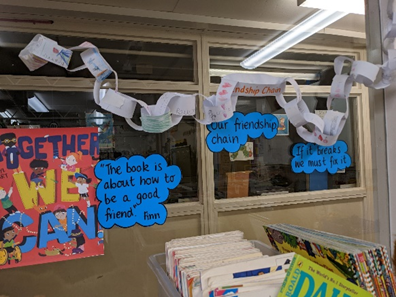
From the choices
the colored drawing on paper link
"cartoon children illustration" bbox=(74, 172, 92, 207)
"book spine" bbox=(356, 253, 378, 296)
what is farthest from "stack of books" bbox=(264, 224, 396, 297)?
"cartoon children illustration" bbox=(74, 172, 92, 207)

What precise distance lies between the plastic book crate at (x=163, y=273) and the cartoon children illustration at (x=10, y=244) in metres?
0.40

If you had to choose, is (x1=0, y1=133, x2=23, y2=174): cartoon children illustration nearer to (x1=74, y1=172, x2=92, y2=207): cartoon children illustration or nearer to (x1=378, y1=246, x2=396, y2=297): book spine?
(x1=74, y1=172, x2=92, y2=207): cartoon children illustration

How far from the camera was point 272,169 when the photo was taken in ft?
4.04

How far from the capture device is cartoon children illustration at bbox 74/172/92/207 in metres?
0.98

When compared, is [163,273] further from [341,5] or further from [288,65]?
[341,5]

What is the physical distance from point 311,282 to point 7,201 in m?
0.87

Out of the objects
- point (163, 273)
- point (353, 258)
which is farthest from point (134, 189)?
point (353, 258)

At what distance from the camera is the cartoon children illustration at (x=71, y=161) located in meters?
0.97

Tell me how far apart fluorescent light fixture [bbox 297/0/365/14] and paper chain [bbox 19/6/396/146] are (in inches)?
7.2

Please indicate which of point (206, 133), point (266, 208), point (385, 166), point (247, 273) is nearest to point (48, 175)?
point (206, 133)

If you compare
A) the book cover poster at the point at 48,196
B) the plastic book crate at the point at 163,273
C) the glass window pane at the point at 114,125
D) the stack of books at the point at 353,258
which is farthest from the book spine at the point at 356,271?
the book cover poster at the point at 48,196

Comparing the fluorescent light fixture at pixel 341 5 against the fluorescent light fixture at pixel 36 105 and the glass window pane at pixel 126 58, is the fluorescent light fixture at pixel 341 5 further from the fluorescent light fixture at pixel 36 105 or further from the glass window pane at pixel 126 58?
the fluorescent light fixture at pixel 36 105

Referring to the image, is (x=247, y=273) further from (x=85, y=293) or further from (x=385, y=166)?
(x=385, y=166)

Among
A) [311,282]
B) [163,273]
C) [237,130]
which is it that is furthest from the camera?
[237,130]
